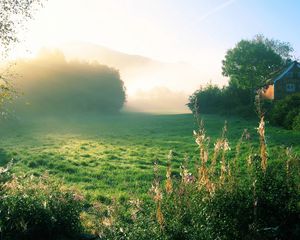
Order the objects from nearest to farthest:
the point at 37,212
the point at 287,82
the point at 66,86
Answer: the point at 37,212, the point at 287,82, the point at 66,86

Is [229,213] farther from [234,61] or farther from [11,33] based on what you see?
[234,61]

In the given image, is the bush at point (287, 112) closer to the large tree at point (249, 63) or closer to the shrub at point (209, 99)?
the shrub at point (209, 99)

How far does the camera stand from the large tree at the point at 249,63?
82.3m

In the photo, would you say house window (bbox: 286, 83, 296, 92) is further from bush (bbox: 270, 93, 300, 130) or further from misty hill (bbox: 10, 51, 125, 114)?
misty hill (bbox: 10, 51, 125, 114)

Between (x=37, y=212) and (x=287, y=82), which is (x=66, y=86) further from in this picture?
(x=37, y=212)

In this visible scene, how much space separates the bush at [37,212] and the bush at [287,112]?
31895 mm

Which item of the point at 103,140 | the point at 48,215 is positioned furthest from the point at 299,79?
the point at 48,215

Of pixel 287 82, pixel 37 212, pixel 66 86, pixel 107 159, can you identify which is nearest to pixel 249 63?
pixel 287 82

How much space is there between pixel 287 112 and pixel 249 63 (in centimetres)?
4453

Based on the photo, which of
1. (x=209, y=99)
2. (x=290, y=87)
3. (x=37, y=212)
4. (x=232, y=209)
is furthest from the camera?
(x=290, y=87)

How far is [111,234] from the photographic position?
7.27 meters

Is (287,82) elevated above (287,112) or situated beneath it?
elevated above

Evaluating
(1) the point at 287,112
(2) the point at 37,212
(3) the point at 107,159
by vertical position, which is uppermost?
(1) the point at 287,112

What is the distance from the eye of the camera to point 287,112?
41406mm
